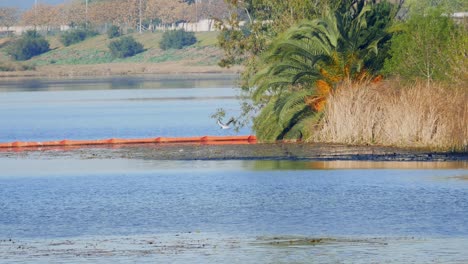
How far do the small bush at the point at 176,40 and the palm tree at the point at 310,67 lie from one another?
89769 millimetres

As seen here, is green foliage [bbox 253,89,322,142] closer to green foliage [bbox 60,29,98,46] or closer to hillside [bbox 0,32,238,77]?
hillside [bbox 0,32,238,77]

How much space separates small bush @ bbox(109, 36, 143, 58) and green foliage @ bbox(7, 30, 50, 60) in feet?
31.8

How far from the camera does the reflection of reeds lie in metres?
30.2

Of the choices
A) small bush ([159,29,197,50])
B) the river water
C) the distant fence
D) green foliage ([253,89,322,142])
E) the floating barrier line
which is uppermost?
the distant fence

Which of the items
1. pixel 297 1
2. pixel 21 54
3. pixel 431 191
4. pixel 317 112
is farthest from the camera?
pixel 21 54

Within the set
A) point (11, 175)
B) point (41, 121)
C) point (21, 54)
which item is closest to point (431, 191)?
point (11, 175)

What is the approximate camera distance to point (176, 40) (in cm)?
12481

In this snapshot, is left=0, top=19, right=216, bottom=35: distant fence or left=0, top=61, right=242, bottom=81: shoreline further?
left=0, top=19, right=216, bottom=35: distant fence

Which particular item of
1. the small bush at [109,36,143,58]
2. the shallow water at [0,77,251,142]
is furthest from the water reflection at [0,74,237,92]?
the small bush at [109,36,143,58]

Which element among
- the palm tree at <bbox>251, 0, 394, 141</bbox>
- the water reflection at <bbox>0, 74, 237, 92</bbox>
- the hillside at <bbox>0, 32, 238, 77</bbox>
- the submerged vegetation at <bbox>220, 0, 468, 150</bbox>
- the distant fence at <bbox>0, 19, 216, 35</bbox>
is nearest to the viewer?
the submerged vegetation at <bbox>220, 0, 468, 150</bbox>

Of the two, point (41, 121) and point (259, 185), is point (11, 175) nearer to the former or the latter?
point (259, 185)

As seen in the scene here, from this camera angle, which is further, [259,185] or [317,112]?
[317,112]

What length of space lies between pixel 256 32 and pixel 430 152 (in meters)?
10.4

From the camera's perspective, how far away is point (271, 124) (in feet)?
113
